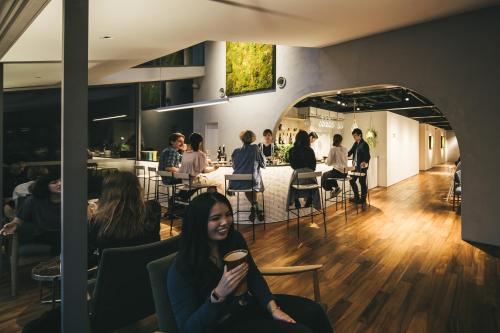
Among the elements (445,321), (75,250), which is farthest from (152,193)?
(445,321)

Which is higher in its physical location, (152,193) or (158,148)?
(158,148)

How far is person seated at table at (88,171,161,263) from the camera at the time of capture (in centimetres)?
206

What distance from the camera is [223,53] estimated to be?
8820mm

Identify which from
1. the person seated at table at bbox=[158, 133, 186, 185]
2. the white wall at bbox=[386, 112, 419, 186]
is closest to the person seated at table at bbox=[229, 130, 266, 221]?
the person seated at table at bbox=[158, 133, 186, 185]

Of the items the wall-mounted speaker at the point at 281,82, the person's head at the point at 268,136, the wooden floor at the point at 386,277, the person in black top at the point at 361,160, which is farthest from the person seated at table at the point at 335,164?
the wall-mounted speaker at the point at 281,82

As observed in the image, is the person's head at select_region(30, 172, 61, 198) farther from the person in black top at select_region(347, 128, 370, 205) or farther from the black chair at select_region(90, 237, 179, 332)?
the person in black top at select_region(347, 128, 370, 205)

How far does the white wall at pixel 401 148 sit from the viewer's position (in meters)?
11.1

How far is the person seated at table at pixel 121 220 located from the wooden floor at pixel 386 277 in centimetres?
69

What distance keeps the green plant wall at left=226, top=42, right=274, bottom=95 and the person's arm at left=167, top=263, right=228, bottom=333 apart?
6630mm

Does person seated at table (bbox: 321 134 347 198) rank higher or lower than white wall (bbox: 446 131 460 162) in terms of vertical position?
lower

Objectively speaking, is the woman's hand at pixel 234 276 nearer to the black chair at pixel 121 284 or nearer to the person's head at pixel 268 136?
the black chair at pixel 121 284

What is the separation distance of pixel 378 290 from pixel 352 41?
14.5 ft

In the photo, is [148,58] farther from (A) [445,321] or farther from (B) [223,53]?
(A) [445,321]

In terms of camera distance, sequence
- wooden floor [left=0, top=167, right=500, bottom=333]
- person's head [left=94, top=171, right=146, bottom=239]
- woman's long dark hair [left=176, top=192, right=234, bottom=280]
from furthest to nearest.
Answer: wooden floor [left=0, top=167, right=500, bottom=333] → person's head [left=94, top=171, right=146, bottom=239] → woman's long dark hair [left=176, top=192, right=234, bottom=280]
